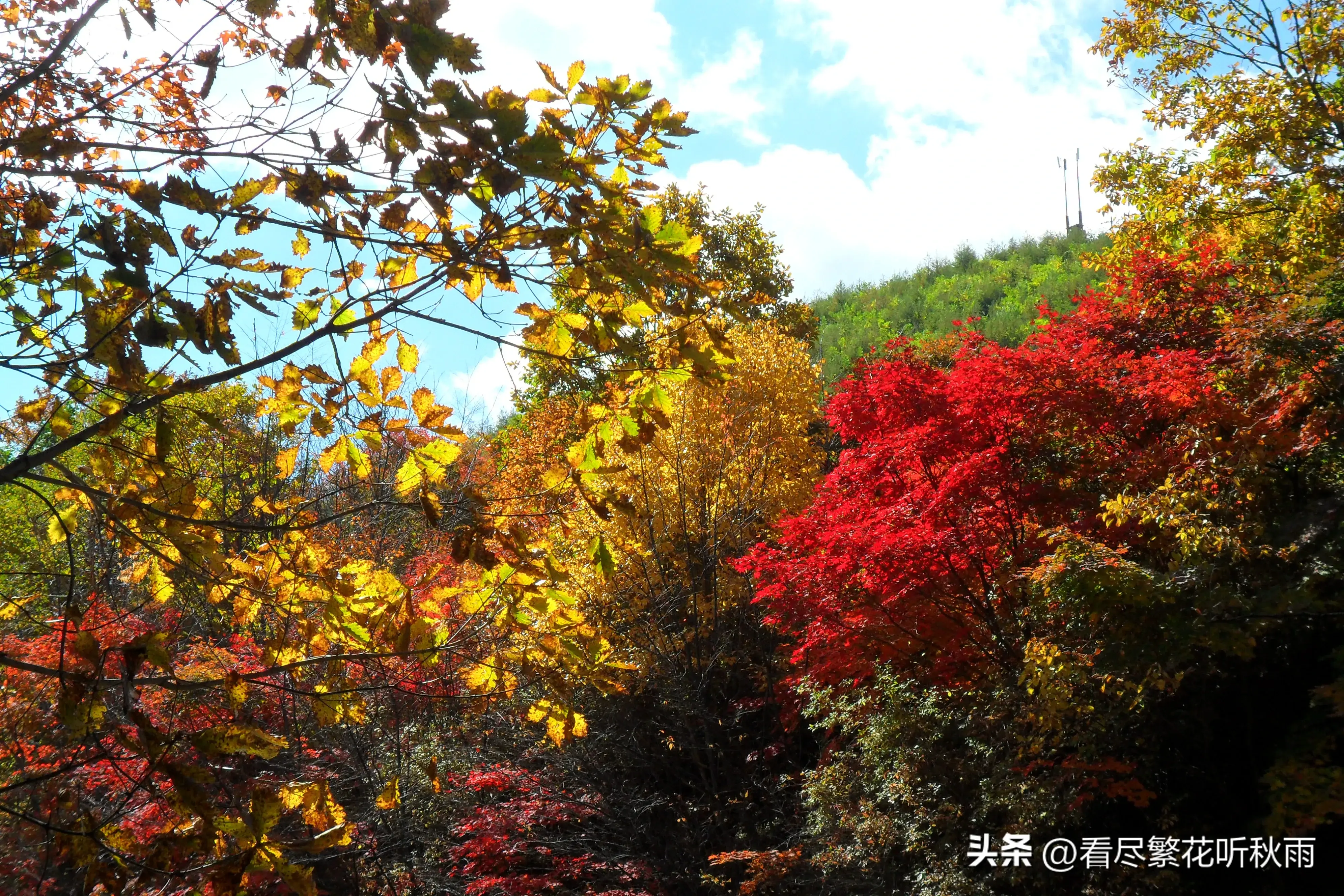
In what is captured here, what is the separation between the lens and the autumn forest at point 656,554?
182 centimetres

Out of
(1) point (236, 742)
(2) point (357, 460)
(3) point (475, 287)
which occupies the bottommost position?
(1) point (236, 742)

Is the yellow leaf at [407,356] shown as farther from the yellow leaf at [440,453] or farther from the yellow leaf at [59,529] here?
the yellow leaf at [59,529]

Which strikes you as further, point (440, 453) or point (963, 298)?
point (963, 298)

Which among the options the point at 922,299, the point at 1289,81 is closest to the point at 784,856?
the point at 1289,81

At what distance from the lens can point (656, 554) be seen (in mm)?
7035

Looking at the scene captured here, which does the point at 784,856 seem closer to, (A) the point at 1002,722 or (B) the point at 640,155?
(A) the point at 1002,722

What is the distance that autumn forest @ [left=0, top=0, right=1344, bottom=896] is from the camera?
1816 mm

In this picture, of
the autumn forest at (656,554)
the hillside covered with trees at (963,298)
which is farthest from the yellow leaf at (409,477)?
the hillside covered with trees at (963,298)

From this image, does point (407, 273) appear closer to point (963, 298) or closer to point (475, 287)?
point (475, 287)

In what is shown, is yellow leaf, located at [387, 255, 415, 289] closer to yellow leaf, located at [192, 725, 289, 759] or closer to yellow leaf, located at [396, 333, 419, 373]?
yellow leaf, located at [396, 333, 419, 373]

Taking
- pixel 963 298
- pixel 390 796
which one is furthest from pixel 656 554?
pixel 963 298

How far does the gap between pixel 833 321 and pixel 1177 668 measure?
18.3 metres

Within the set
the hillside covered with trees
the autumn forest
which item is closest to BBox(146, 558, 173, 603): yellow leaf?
the autumn forest

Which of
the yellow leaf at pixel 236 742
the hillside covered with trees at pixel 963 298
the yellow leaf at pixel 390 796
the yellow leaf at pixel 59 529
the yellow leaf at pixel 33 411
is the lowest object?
the yellow leaf at pixel 390 796
